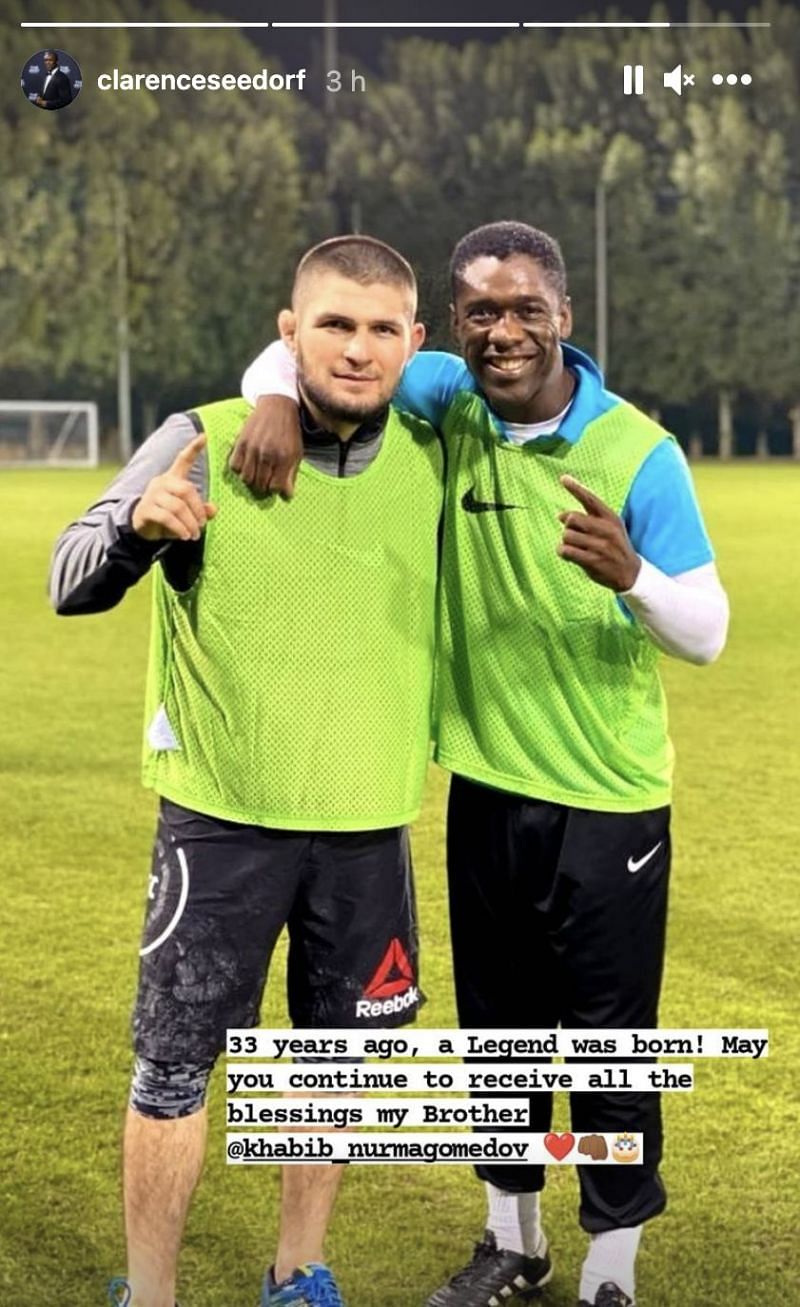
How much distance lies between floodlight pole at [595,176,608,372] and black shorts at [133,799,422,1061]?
8986mm

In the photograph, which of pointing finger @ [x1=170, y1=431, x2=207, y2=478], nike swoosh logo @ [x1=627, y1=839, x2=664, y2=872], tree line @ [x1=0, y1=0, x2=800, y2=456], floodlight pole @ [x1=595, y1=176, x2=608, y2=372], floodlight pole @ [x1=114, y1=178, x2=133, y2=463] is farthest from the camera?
floodlight pole @ [x1=595, y1=176, x2=608, y2=372]

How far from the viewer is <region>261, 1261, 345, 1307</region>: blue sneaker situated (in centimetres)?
199

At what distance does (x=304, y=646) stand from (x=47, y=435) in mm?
17415

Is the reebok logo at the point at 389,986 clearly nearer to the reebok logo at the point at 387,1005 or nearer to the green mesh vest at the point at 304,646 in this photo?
the reebok logo at the point at 387,1005

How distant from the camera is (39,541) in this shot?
1170 centimetres

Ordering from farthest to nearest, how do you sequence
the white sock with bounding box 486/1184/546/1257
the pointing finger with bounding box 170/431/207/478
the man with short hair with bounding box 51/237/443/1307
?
the white sock with bounding box 486/1184/546/1257 < the man with short hair with bounding box 51/237/443/1307 < the pointing finger with bounding box 170/431/207/478

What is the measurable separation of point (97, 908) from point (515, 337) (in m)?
2.11

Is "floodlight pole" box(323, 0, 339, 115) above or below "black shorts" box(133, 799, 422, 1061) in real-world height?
above

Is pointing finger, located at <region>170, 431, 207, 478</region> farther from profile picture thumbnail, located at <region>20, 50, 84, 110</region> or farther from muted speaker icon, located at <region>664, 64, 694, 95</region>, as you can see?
muted speaker icon, located at <region>664, 64, 694, 95</region>

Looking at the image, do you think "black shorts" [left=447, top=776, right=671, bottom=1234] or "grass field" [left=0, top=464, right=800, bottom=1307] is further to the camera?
"grass field" [left=0, top=464, right=800, bottom=1307]

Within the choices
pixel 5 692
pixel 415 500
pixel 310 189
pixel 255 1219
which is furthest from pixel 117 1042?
pixel 310 189

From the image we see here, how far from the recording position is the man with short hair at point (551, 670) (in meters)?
1.84

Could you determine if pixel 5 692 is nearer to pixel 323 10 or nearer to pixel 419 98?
pixel 419 98

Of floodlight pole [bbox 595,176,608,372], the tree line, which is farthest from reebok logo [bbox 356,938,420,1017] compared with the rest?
floodlight pole [bbox 595,176,608,372]
